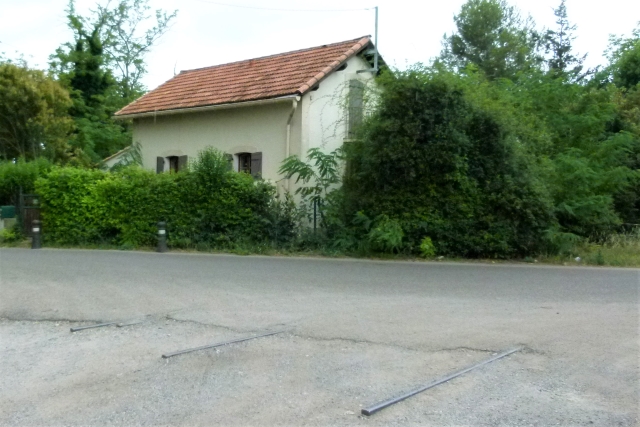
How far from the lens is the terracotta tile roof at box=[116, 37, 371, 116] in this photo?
2012 centimetres

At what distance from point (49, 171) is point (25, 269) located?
771 cm

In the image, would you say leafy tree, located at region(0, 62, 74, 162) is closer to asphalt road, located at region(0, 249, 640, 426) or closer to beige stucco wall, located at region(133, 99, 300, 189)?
beige stucco wall, located at region(133, 99, 300, 189)

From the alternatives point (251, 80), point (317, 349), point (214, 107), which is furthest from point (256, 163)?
point (317, 349)

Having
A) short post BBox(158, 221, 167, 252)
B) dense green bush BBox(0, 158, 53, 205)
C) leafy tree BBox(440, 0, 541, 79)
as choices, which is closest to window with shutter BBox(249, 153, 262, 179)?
short post BBox(158, 221, 167, 252)

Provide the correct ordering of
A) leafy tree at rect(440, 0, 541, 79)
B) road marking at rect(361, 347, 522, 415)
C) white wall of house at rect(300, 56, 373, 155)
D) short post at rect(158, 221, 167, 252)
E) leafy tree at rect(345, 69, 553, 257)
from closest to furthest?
road marking at rect(361, 347, 522, 415) → leafy tree at rect(345, 69, 553, 257) → short post at rect(158, 221, 167, 252) → white wall of house at rect(300, 56, 373, 155) → leafy tree at rect(440, 0, 541, 79)

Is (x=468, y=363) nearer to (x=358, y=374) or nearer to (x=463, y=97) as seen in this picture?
(x=358, y=374)

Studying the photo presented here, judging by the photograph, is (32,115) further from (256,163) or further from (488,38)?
(488,38)

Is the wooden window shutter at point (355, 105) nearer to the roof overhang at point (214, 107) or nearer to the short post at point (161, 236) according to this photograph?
the roof overhang at point (214, 107)

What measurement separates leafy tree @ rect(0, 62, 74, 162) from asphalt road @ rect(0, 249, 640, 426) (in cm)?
1569

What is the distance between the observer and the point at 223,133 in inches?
862

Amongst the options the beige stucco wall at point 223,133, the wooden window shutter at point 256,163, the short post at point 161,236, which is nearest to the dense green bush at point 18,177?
the beige stucco wall at point 223,133

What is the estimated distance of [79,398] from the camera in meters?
5.50

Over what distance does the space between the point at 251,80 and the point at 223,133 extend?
2.06 meters

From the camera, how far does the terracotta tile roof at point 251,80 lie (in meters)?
20.1
